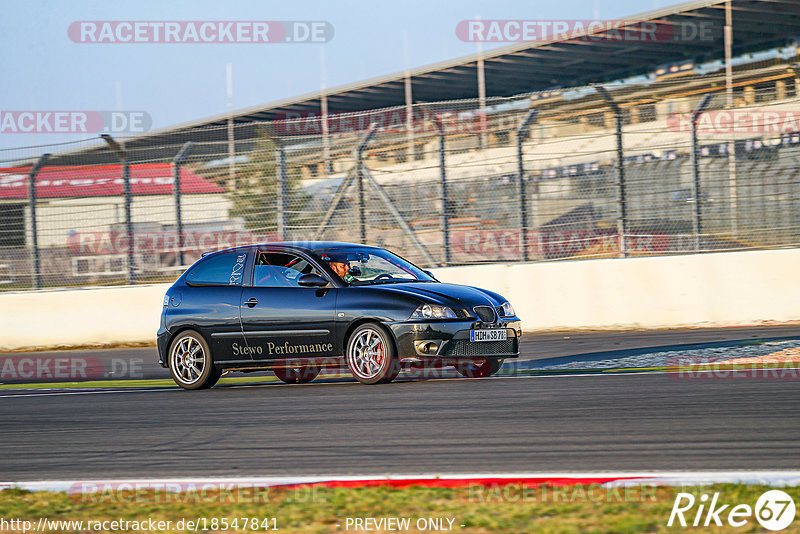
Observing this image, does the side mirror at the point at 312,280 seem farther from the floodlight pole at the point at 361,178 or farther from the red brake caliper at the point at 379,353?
the floodlight pole at the point at 361,178

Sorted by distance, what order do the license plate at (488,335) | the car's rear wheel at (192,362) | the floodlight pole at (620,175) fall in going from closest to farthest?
the license plate at (488,335)
the car's rear wheel at (192,362)
the floodlight pole at (620,175)

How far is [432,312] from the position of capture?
934 cm

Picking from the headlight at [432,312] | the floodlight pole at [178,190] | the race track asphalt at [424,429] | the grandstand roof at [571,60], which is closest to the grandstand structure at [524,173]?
the floodlight pole at [178,190]

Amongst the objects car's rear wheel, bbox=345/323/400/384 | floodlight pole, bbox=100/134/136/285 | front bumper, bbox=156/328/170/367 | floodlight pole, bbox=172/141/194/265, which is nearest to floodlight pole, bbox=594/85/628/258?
car's rear wheel, bbox=345/323/400/384

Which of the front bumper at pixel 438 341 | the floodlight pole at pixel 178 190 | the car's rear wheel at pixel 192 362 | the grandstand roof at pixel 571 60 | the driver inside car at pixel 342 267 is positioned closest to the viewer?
the front bumper at pixel 438 341

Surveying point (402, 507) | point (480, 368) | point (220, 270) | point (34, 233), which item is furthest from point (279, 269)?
point (34, 233)

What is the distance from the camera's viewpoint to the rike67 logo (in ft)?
13.0

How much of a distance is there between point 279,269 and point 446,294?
1858mm

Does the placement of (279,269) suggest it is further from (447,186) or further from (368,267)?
(447,186)

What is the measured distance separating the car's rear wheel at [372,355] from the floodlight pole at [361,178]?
23.9 feet

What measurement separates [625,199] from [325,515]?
11551 millimetres

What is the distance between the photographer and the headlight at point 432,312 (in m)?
9.31

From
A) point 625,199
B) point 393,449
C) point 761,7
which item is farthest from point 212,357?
point 761,7

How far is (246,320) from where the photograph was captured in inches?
398
